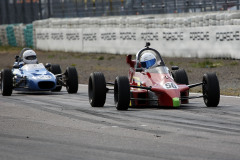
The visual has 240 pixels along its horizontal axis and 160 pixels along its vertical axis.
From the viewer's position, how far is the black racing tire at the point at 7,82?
54.3 ft

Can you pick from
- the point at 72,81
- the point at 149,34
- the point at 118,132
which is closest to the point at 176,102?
the point at 118,132

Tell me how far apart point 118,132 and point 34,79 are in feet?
25.0

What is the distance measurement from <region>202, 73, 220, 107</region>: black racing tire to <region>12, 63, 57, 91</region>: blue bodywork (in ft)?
18.1

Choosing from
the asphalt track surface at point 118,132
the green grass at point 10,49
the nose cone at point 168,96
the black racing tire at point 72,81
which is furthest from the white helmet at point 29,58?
the green grass at point 10,49

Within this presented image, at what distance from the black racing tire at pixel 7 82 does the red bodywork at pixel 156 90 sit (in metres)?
4.41

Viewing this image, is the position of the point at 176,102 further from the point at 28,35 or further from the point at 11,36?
the point at 11,36

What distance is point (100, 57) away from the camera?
30.2 meters

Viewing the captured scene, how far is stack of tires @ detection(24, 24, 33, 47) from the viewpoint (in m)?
41.2

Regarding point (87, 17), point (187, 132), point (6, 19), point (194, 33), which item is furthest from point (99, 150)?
point (6, 19)

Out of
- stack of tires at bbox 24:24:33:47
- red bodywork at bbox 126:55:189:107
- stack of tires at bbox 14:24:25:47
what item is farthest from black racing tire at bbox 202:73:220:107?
stack of tires at bbox 14:24:25:47

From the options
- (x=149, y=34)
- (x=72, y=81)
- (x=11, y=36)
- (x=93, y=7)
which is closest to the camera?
(x=72, y=81)

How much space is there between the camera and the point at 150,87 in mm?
12070

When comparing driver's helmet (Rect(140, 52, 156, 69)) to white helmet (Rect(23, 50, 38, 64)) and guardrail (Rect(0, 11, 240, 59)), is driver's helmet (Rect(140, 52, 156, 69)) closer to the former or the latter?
white helmet (Rect(23, 50, 38, 64))

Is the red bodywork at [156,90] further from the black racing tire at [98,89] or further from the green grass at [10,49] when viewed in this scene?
the green grass at [10,49]
